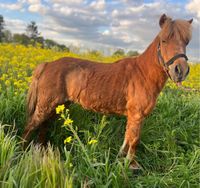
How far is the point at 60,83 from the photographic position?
448 centimetres

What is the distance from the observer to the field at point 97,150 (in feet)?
10.2

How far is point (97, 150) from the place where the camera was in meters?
4.52

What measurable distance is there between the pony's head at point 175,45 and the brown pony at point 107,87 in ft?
0.28

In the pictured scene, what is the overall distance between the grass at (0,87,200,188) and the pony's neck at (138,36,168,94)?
3.02 ft

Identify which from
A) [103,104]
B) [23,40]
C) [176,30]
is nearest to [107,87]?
[103,104]

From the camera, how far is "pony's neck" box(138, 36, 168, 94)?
13.9ft

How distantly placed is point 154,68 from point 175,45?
0.55 m

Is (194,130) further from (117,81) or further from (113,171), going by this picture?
(113,171)

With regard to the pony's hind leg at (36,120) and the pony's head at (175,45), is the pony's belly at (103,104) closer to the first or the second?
the pony's hind leg at (36,120)

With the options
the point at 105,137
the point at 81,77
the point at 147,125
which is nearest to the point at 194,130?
the point at 147,125

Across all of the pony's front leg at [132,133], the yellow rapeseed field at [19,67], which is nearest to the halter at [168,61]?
the pony's front leg at [132,133]

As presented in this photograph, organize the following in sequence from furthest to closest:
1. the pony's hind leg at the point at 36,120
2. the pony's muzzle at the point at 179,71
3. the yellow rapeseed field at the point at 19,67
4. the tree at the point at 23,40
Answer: the tree at the point at 23,40
the yellow rapeseed field at the point at 19,67
the pony's hind leg at the point at 36,120
the pony's muzzle at the point at 179,71

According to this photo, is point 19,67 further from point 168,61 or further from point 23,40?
point 23,40

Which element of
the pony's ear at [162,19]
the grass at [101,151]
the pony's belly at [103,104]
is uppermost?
the pony's ear at [162,19]
